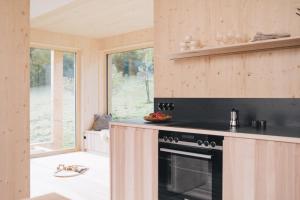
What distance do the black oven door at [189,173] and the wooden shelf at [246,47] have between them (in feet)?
3.13

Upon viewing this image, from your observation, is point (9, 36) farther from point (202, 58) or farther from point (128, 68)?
point (128, 68)

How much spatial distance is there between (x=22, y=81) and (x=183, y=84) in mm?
1719

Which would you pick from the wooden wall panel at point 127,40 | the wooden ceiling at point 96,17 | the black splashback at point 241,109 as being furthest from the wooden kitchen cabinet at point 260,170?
the wooden wall panel at point 127,40

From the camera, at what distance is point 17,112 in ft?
9.71

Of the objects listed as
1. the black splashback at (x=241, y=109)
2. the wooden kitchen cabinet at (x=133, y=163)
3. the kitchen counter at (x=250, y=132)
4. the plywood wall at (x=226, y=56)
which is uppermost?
the plywood wall at (x=226, y=56)

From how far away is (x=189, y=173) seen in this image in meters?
2.61

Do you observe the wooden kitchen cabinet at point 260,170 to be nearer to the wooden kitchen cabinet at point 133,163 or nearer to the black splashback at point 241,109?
the black splashback at point 241,109

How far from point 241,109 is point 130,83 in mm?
3924

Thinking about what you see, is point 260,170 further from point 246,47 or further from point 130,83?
point 130,83

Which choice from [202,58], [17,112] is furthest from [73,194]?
[202,58]

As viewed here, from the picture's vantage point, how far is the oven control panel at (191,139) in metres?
2.34

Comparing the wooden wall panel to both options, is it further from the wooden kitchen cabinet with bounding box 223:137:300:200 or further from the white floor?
the wooden kitchen cabinet with bounding box 223:137:300:200

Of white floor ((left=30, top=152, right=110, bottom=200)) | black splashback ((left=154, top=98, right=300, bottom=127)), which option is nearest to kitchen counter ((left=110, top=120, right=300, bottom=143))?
black splashback ((left=154, top=98, right=300, bottom=127))

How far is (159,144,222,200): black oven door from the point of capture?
7.79 feet
